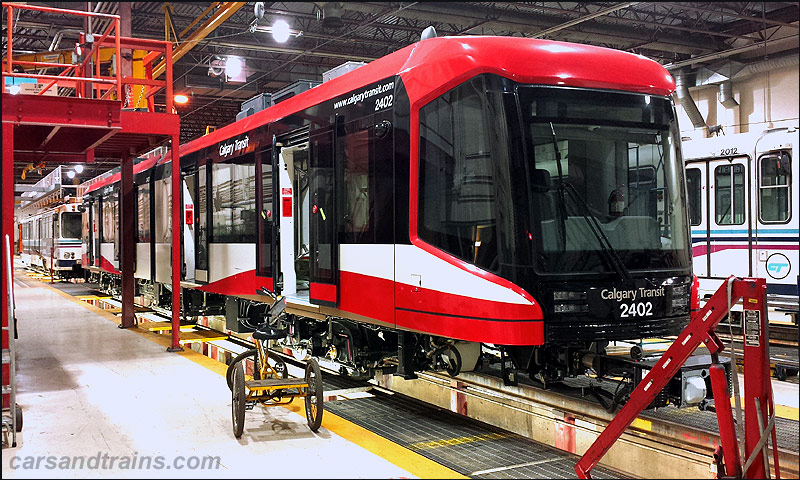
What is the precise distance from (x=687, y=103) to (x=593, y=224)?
1688 cm

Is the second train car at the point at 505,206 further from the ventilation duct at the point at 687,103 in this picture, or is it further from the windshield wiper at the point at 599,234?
the ventilation duct at the point at 687,103

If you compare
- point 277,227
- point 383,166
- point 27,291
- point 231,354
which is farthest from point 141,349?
point 27,291

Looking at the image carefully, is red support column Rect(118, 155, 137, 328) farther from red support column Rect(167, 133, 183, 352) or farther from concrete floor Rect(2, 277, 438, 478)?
concrete floor Rect(2, 277, 438, 478)

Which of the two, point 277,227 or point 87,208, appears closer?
point 277,227

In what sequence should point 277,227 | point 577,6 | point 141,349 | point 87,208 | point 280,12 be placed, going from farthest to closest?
point 87,208, point 280,12, point 577,6, point 141,349, point 277,227

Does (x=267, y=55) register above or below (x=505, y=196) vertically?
above

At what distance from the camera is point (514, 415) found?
7488 mm

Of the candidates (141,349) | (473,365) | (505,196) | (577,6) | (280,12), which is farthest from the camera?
(280,12)

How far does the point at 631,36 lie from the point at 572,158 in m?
16.2

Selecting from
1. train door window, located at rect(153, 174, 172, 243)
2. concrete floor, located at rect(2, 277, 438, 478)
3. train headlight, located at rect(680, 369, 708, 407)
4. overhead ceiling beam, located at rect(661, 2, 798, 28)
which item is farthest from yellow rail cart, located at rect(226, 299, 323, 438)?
overhead ceiling beam, located at rect(661, 2, 798, 28)

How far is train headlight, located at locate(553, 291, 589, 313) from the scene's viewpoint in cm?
582

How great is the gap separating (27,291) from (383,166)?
20.0 meters

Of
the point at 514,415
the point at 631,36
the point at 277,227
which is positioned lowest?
the point at 514,415

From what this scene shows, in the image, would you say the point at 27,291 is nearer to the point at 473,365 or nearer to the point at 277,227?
the point at 277,227
